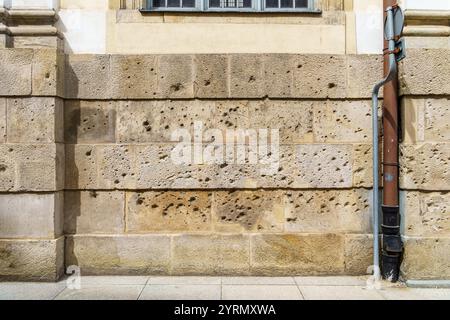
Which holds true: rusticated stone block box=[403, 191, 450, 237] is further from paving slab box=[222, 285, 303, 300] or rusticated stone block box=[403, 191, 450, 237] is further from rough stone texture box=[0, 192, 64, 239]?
rough stone texture box=[0, 192, 64, 239]

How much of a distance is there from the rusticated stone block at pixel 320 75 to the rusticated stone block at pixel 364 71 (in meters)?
0.09

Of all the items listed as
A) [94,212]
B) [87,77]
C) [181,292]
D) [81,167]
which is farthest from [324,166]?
[87,77]

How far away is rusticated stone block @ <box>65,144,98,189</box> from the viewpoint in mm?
5191

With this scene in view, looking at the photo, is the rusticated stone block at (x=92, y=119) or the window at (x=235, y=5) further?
the window at (x=235, y=5)

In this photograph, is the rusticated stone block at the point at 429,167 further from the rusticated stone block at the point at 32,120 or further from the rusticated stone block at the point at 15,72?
the rusticated stone block at the point at 15,72

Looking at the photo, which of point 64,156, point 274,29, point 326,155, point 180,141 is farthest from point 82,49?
point 326,155

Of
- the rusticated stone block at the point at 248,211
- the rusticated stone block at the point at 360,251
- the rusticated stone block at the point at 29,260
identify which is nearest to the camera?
the rusticated stone block at the point at 29,260

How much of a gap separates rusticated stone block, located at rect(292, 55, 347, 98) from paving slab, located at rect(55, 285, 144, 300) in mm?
3007

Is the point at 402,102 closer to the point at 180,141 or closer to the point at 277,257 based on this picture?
the point at 277,257

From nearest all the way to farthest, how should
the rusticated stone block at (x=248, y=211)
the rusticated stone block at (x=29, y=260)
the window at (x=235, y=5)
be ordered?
the rusticated stone block at (x=29, y=260)
the rusticated stone block at (x=248, y=211)
the window at (x=235, y=5)

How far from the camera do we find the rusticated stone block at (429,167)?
4941mm

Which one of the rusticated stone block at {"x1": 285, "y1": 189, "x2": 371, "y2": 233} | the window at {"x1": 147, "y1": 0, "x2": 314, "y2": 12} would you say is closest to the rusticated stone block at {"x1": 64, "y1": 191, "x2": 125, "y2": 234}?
the rusticated stone block at {"x1": 285, "y1": 189, "x2": 371, "y2": 233}

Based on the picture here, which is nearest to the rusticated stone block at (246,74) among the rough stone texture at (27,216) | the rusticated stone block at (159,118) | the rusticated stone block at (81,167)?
the rusticated stone block at (159,118)

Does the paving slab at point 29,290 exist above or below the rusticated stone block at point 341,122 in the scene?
below
